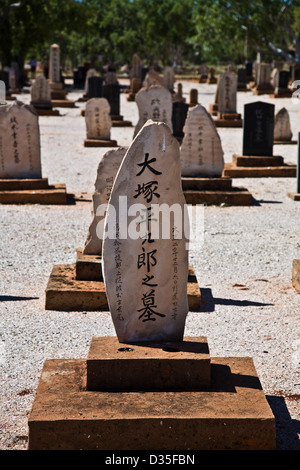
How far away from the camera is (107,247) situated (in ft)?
14.4

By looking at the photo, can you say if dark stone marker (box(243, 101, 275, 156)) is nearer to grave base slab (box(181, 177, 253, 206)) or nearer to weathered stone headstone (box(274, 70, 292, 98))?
grave base slab (box(181, 177, 253, 206))

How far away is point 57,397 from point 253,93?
3089 cm

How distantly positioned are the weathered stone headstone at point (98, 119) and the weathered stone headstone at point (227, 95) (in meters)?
5.68

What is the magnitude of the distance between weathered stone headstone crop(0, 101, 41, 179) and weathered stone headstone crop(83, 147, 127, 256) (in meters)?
4.32

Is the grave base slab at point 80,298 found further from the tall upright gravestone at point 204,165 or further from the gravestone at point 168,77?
the gravestone at point 168,77

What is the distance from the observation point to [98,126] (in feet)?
55.9

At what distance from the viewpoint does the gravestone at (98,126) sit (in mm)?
16594

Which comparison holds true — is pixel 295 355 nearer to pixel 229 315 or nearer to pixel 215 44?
pixel 229 315

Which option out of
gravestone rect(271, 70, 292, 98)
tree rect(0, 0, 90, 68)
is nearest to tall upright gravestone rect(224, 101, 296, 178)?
gravestone rect(271, 70, 292, 98)

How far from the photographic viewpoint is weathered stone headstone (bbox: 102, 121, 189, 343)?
4.32 m

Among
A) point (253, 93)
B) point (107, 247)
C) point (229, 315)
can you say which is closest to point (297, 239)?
point (229, 315)

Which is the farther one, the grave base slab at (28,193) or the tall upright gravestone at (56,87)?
the tall upright gravestone at (56,87)

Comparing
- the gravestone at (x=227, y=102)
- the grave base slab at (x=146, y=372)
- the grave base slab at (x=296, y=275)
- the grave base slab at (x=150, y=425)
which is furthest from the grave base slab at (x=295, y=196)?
the gravestone at (x=227, y=102)

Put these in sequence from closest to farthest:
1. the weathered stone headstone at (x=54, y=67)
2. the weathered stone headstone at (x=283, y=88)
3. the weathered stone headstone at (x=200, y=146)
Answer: the weathered stone headstone at (x=200, y=146), the weathered stone headstone at (x=283, y=88), the weathered stone headstone at (x=54, y=67)
